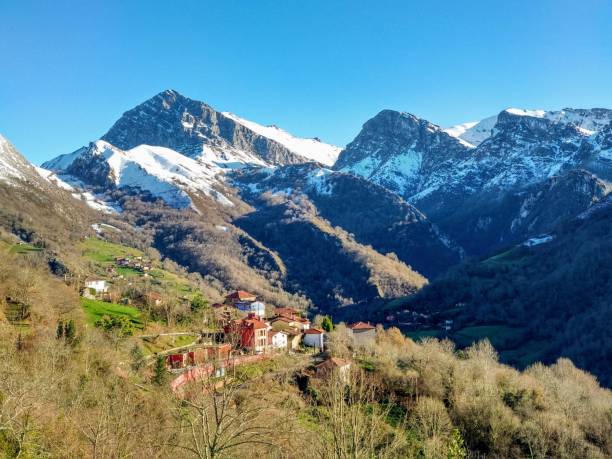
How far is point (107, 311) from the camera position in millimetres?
76250

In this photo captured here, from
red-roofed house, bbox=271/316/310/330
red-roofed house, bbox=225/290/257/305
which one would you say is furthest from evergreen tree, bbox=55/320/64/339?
red-roofed house, bbox=225/290/257/305

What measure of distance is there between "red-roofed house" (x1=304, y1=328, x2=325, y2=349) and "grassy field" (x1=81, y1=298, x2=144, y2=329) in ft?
96.6

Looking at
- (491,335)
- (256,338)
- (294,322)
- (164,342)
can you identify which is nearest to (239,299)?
(294,322)

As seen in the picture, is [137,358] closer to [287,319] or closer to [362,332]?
[287,319]

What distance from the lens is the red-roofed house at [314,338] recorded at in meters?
88.6

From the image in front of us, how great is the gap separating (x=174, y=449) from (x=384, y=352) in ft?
182

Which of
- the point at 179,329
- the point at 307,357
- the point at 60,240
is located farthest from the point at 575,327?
the point at 60,240

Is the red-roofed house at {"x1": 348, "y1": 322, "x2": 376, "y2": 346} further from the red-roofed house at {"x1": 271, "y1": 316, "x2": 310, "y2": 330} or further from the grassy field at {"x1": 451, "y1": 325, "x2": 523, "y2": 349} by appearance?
the grassy field at {"x1": 451, "y1": 325, "x2": 523, "y2": 349}

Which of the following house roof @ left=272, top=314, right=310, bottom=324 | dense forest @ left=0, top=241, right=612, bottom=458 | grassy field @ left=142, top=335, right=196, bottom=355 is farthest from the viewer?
house roof @ left=272, top=314, right=310, bottom=324

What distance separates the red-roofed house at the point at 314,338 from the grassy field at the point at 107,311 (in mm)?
29435

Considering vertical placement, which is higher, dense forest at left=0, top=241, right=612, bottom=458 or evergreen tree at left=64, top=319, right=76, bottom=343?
evergreen tree at left=64, top=319, right=76, bottom=343

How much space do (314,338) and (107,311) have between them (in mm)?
35038

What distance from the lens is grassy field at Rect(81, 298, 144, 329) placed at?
235 ft

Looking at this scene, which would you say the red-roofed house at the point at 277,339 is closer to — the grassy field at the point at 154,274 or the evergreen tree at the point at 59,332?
the evergreen tree at the point at 59,332
